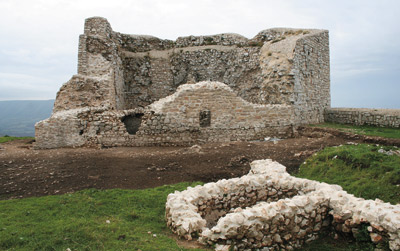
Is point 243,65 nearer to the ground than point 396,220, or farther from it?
farther from it

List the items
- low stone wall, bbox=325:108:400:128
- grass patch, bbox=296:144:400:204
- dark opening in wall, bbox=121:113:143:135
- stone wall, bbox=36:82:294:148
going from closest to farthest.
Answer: grass patch, bbox=296:144:400:204 → stone wall, bbox=36:82:294:148 → low stone wall, bbox=325:108:400:128 → dark opening in wall, bbox=121:113:143:135

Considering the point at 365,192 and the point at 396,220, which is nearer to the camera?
the point at 396,220

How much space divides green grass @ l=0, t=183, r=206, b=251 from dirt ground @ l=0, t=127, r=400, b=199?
882 mm

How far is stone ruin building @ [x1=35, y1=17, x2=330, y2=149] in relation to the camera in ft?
43.3

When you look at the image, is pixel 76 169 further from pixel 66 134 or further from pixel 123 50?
pixel 123 50

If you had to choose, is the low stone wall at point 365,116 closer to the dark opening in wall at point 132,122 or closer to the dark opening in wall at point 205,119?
the dark opening in wall at point 205,119

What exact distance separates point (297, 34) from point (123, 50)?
39.8 ft

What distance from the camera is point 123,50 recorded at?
1959 centimetres

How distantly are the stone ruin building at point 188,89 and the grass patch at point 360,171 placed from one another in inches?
235

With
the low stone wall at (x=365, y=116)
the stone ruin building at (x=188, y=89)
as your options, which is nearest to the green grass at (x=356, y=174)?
the stone ruin building at (x=188, y=89)

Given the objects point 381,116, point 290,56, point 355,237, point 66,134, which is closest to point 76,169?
point 66,134

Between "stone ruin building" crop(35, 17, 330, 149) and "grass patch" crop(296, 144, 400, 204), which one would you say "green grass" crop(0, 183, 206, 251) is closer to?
"grass patch" crop(296, 144, 400, 204)

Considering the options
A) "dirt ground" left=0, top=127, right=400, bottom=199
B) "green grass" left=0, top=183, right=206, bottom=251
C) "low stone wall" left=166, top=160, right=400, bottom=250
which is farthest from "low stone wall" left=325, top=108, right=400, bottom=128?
"green grass" left=0, top=183, right=206, bottom=251

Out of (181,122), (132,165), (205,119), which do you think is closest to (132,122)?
(181,122)
